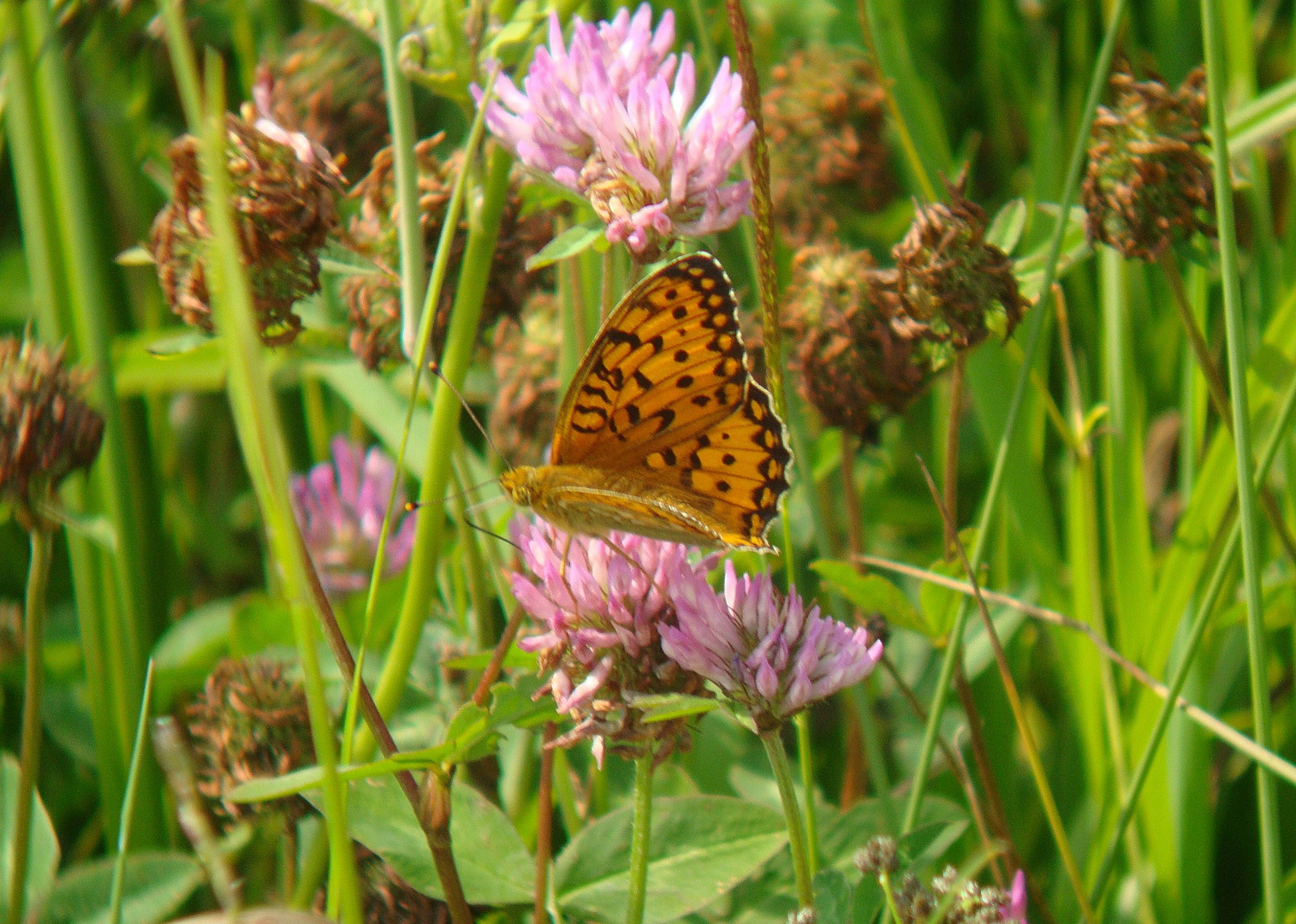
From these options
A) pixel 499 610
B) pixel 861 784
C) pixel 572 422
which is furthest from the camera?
pixel 499 610

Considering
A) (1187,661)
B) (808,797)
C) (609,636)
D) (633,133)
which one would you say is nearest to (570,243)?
(633,133)

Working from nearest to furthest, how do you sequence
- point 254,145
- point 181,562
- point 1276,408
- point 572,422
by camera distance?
1. point 254,145
2. point 572,422
3. point 1276,408
4. point 181,562

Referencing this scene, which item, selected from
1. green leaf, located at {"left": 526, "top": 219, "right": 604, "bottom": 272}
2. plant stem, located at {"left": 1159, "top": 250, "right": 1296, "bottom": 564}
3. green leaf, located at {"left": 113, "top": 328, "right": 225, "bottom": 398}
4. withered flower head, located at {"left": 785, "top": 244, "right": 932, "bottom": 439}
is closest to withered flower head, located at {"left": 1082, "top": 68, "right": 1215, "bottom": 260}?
plant stem, located at {"left": 1159, "top": 250, "right": 1296, "bottom": 564}

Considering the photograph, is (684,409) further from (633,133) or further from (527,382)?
(527,382)

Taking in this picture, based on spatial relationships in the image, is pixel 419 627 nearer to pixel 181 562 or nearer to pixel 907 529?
pixel 181 562

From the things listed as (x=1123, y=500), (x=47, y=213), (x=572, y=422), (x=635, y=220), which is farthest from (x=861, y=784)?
(x=47, y=213)

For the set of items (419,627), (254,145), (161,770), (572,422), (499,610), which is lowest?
(161,770)
